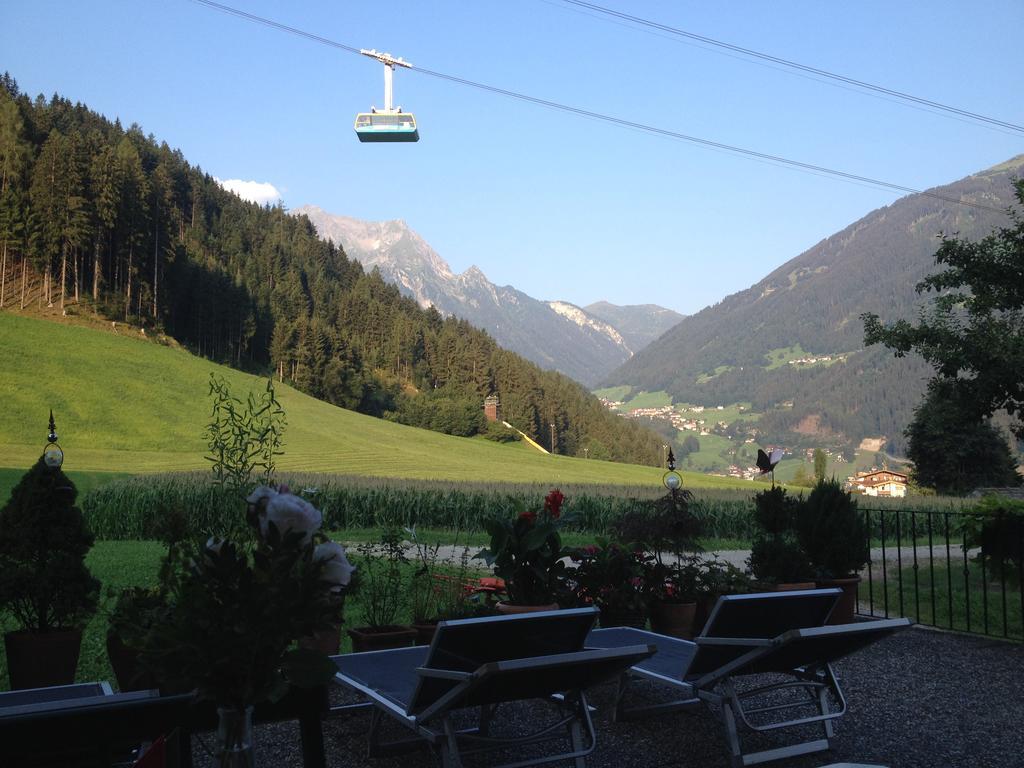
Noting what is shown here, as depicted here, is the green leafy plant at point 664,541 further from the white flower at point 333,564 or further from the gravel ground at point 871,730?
the white flower at point 333,564

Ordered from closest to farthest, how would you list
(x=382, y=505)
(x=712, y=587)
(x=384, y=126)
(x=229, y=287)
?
(x=712, y=587) < (x=384, y=126) < (x=382, y=505) < (x=229, y=287)

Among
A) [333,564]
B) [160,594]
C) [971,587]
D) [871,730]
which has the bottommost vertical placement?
[971,587]

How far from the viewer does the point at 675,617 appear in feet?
18.8

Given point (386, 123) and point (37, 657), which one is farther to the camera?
point (386, 123)

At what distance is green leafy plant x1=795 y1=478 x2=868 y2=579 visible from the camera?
23.3 feet

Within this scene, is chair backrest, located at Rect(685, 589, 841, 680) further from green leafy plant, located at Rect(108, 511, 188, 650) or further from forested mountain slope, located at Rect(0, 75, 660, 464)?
forested mountain slope, located at Rect(0, 75, 660, 464)

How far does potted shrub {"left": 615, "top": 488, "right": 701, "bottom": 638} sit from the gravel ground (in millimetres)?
691

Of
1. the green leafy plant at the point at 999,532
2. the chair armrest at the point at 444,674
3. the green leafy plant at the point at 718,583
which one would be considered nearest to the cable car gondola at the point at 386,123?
the green leafy plant at the point at 999,532

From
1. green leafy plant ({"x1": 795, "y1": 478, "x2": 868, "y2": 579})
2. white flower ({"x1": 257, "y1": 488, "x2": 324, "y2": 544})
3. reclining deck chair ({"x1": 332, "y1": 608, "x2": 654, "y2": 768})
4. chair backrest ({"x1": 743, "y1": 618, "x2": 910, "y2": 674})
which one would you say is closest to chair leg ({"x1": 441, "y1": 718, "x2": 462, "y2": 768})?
reclining deck chair ({"x1": 332, "y1": 608, "x2": 654, "y2": 768})

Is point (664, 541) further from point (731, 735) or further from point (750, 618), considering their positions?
point (731, 735)

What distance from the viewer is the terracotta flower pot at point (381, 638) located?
491cm

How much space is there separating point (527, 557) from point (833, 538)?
310cm

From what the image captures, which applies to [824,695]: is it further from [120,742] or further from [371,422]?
[371,422]

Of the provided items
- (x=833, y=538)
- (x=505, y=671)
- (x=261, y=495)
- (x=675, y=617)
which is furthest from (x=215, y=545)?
(x=833, y=538)
